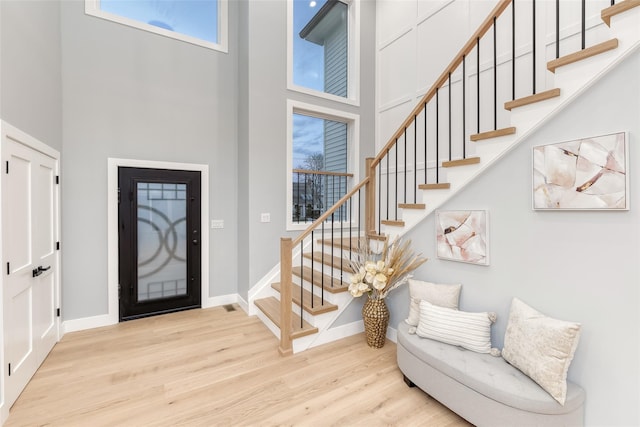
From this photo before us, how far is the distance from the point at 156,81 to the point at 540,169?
14.1ft

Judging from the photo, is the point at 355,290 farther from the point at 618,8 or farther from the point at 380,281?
the point at 618,8

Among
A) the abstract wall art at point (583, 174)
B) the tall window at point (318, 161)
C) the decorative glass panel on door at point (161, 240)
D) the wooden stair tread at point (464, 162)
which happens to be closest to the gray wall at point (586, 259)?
the abstract wall art at point (583, 174)

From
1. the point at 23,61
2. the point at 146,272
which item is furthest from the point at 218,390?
the point at 23,61

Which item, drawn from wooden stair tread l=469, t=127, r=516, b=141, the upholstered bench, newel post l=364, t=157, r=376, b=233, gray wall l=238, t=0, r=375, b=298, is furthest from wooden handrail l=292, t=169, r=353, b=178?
the upholstered bench

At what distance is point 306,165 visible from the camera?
4613 mm

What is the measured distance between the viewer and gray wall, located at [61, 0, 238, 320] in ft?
10.9

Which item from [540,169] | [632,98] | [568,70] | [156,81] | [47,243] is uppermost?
[156,81]

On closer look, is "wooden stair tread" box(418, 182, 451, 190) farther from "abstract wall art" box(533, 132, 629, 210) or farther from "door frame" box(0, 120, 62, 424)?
"door frame" box(0, 120, 62, 424)

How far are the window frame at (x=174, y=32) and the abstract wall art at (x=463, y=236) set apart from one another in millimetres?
3847

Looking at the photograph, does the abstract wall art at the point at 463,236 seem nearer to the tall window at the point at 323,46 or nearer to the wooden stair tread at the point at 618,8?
the wooden stair tread at the point at 618,8

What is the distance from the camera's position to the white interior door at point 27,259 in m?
2.05

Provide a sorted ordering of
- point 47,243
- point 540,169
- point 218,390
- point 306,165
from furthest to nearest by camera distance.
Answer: point 306,165 < point 47,243 < point 218,390 < point 540,169

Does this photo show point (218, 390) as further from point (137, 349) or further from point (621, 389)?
point (621, 389)

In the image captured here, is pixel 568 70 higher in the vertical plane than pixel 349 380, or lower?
higher
